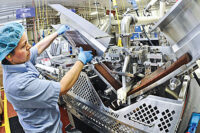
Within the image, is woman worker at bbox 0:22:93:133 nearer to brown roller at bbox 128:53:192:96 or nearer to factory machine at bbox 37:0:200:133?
factory machine at bbox 37:0:200:133

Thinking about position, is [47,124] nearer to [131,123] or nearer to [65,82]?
[65,82]

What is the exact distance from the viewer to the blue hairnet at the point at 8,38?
97cm

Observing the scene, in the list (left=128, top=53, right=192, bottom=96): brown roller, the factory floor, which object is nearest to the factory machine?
(left=128, top=53, right=192, bottom=96): brown roller

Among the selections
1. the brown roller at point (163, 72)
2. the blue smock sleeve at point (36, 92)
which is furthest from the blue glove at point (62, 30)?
the brown roller at point (163, 72)

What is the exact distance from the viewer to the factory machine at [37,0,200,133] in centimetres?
87

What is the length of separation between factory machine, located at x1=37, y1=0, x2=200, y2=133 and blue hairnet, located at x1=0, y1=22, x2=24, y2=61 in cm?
54

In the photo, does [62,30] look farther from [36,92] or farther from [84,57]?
[36,92]

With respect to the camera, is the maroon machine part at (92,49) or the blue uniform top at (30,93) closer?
the blue uniform top at (30,93)

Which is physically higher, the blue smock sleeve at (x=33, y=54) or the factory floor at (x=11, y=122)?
the blue smock sleeve at (x=33, y=54)

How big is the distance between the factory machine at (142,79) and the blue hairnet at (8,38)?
543 mm

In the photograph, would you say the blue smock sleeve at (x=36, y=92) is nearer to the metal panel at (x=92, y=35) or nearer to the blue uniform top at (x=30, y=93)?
the blue uniform top at (x=30, y=93)

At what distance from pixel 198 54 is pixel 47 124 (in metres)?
1.19

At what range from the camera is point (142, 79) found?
110cm

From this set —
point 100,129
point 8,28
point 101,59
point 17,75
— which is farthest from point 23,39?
point 100,129
